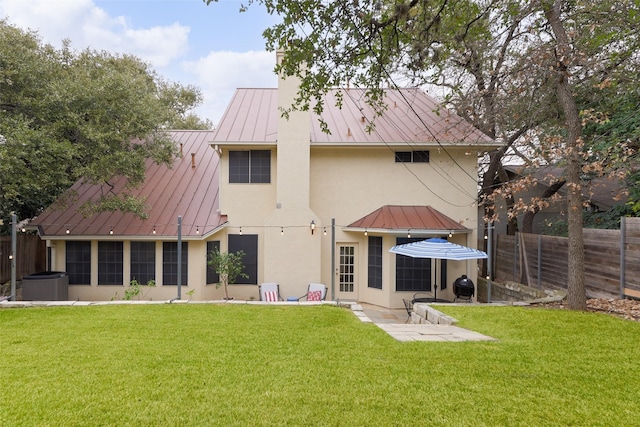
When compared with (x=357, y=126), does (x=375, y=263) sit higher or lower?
lower

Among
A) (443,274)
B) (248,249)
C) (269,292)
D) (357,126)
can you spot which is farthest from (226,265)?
(443,274)

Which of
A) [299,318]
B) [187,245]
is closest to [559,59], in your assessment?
[299,318]

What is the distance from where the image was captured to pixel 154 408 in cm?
325

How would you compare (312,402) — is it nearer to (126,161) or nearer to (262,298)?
(262,298)

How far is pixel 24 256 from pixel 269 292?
9337mm

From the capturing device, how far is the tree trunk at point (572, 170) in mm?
7023

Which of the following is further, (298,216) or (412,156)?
(412,156)

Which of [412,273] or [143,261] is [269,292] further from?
[412,273]

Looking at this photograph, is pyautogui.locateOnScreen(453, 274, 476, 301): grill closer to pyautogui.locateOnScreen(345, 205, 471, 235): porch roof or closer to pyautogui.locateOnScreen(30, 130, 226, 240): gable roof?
pyautogui.locateOnScreen(345, 205, 471, 235): porch roof

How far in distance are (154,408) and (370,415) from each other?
2.06 meters

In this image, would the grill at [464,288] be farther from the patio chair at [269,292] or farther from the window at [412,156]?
the patio chair at [269,292]

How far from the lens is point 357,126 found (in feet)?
39.2

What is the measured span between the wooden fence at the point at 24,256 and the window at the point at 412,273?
12.9 meters

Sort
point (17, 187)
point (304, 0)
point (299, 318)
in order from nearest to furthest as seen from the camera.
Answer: point (304, 0), point (299, 318), point (17, 187)
